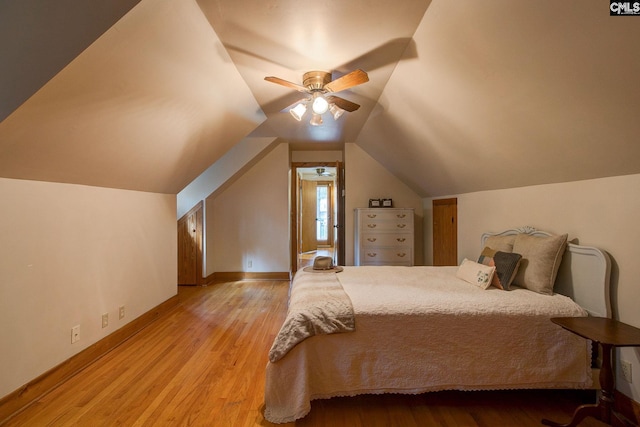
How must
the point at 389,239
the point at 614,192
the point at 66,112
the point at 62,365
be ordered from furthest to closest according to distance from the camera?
the point at 389,239 → the point at 62,365 → the point at 614,192 → the point at 66,112

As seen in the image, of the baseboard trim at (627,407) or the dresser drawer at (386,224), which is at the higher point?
the dresser drawer at (386,224)

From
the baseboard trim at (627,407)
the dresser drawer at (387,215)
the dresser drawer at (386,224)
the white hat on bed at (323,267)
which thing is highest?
the dresser drawer at (387,215)

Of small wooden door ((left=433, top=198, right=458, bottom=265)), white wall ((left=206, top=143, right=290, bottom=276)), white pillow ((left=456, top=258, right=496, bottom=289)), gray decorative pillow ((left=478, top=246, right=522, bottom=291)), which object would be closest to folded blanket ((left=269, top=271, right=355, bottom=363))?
white pillow ((left=456, top=258, right=496, bottom=289))

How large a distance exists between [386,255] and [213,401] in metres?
3.29

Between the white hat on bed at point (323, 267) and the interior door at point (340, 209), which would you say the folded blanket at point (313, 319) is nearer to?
the white hat on bed at point (323, 267)

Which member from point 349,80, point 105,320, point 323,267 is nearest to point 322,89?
point 349,80

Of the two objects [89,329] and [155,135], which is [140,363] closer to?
[89,329]

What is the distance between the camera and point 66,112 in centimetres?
Answer: 165

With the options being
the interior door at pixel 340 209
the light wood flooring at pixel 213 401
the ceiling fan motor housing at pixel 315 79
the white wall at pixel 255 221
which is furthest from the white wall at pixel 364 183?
the light wood flooring at pixel 213 401

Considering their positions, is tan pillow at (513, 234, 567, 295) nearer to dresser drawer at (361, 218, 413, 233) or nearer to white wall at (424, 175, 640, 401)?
white wall at (424, 175, 640, 401)

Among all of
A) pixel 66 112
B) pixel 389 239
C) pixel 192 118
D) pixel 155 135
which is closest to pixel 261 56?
pixel 192 118

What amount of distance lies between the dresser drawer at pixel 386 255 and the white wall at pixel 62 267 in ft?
9.69

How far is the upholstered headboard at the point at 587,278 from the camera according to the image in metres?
1.87

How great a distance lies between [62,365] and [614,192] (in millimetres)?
A: 3822
